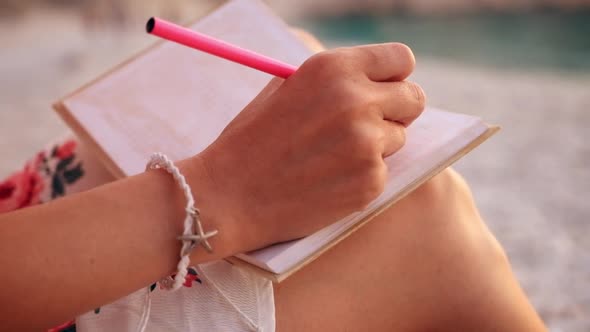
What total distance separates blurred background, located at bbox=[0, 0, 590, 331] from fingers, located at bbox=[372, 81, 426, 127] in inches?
22.3

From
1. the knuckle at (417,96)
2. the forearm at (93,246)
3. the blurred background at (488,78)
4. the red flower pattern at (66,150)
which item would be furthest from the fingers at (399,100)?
the blurred background at (488,78)

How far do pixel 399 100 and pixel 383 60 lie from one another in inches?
1.3

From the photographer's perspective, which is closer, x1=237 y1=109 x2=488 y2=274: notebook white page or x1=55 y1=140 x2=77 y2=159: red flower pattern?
x1=237 y1=109 x2=488 y2=274: notebook white page

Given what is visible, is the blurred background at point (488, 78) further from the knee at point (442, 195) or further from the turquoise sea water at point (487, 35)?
the knee at point (442, 195)

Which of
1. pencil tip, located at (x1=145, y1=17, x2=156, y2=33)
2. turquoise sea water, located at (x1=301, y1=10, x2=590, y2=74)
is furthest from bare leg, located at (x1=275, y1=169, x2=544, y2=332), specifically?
turquoise sea water, located at (x1=301, y1=10, x2=590, y2=74)

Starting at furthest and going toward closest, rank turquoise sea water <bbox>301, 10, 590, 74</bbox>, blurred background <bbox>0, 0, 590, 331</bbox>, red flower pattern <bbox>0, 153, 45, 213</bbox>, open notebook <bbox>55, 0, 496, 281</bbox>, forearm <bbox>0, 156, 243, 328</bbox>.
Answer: turquoise sea water <bbox>301, 10, 590, 74</bbox> < blurred background <bbox>0, 0, 590, 331</bbox> < red flower pattern <bbox>0, 153, 45, 213</bbox> < open notebook <bbox>55, 0, 496, 281</bbox> < forearm <bbox>0, 156, 243, 328</bbox>

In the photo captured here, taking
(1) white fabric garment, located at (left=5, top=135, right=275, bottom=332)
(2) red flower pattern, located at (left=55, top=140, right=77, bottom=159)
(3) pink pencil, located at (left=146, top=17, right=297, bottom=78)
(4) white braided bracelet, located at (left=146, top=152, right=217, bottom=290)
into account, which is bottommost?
(1) white fabric garment, located at (left=5, top=135, right=275, bottom=332)

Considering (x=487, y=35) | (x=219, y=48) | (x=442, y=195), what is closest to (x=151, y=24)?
(x=219, y=48)

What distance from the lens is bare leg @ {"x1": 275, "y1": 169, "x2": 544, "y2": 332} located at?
1.84ft

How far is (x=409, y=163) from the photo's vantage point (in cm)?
54

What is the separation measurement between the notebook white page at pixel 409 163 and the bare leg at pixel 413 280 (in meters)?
0.05

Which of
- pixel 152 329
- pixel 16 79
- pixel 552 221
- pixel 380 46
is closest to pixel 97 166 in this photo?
pixel 152 329

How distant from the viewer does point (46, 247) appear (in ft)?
1.45

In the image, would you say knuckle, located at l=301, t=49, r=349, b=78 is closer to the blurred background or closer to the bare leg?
the bare leg
